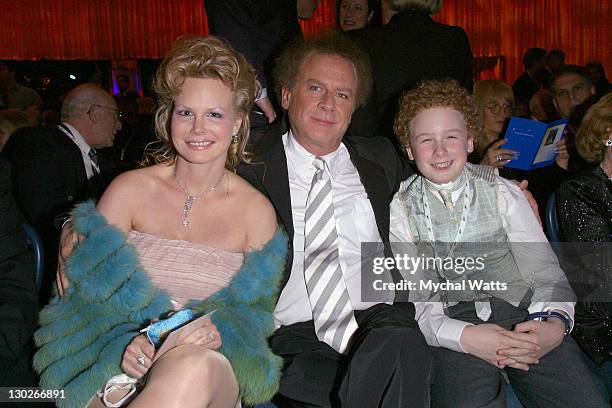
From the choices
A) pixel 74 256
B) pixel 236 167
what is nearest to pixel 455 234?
pixel 236 167

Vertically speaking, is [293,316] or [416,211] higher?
[416,211]

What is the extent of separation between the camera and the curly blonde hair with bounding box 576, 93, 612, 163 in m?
2.90

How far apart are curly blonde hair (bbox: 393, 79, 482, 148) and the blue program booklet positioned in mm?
739

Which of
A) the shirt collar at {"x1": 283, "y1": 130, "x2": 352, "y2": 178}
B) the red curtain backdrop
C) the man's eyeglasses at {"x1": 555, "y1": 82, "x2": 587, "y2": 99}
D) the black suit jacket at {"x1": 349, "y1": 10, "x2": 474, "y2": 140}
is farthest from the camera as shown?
the red curtain backdrop

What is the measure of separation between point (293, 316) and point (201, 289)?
1.47ft

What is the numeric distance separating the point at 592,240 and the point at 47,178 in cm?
288

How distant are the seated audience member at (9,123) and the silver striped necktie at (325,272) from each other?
287cm

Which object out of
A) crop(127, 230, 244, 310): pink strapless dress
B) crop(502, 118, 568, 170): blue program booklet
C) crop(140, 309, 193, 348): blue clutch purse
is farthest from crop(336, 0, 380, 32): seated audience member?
crop(140, 309, 193, 348): blue clutch purse

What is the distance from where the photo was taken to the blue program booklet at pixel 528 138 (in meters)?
3.44

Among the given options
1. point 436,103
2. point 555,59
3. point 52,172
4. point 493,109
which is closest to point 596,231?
point 436,103

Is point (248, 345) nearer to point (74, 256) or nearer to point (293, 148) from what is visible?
point (74, 256)

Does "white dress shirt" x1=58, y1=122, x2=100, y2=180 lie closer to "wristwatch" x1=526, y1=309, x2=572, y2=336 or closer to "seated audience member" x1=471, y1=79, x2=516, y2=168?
"seated audience member" x1=471, y1=79, x2=516, y2=168

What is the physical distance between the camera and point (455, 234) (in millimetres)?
Answer: 2615

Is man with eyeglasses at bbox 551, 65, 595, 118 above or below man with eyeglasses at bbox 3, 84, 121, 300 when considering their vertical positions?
above
